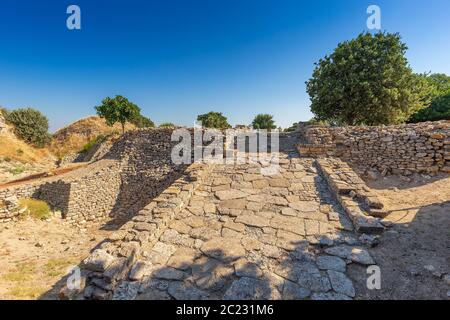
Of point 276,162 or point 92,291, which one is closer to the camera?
point 92,291

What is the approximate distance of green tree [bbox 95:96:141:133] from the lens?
20.9 meters

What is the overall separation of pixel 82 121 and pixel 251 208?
35501 mm

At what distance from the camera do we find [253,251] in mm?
3086

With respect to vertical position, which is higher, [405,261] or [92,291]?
[405,261]

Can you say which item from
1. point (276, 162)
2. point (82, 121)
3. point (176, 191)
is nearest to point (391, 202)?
point (276, 162)

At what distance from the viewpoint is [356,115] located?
13.0 m

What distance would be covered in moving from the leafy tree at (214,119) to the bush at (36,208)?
94.1ft

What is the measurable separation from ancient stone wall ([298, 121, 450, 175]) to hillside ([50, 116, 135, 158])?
2440 cm

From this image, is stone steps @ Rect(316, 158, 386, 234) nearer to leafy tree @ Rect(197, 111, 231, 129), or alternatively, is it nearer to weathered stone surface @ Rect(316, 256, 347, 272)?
weathered stone surface @ Rect(316, 256, 347, 272)

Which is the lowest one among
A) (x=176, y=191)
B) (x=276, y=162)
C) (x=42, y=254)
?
(x=42, y=254)

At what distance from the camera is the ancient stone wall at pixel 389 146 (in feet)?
23.9

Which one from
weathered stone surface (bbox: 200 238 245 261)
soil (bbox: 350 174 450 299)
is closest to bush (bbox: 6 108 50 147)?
weathered stone surface (bbox: 200 238 245 261)

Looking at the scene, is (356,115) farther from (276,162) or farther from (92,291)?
(92,291)
